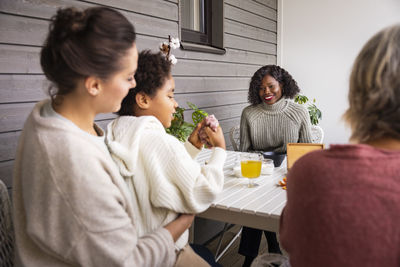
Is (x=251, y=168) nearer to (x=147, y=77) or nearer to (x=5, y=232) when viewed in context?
(x=147, y=77)

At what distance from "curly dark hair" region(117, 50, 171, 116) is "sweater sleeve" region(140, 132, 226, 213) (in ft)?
0.94

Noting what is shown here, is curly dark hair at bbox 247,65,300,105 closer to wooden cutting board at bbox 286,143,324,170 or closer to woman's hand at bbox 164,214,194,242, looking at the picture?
wooden cutting board at bbox 286,143,324,170

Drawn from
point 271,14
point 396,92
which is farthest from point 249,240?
point 271,14

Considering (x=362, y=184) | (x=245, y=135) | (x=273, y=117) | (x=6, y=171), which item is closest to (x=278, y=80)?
(x=273, y=117)

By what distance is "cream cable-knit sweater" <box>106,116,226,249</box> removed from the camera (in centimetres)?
100

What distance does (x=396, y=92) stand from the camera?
0.69m

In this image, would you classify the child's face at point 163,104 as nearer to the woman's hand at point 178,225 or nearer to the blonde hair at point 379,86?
the woman's hand at point 178,225

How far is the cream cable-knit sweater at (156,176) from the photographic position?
Answer: 100 cm

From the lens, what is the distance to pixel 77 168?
0.80m

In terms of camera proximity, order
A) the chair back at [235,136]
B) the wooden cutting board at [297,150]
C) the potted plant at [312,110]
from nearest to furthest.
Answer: the wooden cutting board at [297,150]
the chair back at [235,136]
the potted plant at [312,110]

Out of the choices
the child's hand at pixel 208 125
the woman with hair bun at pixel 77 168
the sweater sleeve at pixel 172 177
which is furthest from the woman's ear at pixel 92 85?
the child's hand at pixel 208 125

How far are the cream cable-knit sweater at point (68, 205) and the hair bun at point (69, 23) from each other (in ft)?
0.68

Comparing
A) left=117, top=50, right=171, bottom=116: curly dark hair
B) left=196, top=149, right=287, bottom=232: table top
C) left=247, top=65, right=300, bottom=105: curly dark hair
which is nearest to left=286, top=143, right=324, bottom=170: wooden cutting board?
left=196, top=149, right=287, bottom=232: table top

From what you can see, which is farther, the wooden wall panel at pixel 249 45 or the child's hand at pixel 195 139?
the wooden wall panel at pixel 249 45
